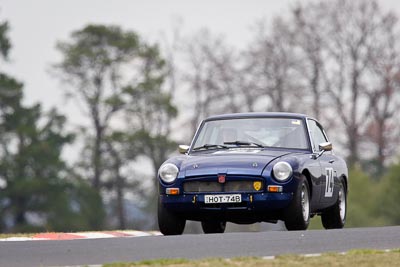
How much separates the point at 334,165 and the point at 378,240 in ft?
14.8

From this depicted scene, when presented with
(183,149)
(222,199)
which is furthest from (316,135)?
(222,199)

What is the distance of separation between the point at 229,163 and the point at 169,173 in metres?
0.71

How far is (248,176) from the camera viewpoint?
15391 mm

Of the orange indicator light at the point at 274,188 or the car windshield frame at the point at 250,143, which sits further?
the car windshield frame at the point at 250,143

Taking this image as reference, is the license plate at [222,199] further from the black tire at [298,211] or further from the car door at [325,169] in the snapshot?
the car door at [325,169]

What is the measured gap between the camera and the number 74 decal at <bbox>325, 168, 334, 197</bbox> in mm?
17219

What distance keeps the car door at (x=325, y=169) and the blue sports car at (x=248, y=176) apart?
21 mm

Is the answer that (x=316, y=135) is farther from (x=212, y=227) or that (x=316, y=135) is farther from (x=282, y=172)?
(x=282, y=172)

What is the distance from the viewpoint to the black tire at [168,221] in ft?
52.3

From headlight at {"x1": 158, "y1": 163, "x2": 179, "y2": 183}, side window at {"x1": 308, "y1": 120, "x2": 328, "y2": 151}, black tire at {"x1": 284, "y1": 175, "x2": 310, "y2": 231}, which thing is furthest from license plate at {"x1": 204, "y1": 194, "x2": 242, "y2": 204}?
side window at {"x1": 308, "y1": 120, "x2": 328, "y2": 151}

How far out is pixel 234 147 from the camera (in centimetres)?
1669

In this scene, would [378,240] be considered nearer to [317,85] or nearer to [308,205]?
[308,205]

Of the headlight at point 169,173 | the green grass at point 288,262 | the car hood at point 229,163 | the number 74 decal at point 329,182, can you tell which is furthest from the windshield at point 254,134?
the green grass at point 288,262

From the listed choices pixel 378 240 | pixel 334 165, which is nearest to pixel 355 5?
pixel 334 165
